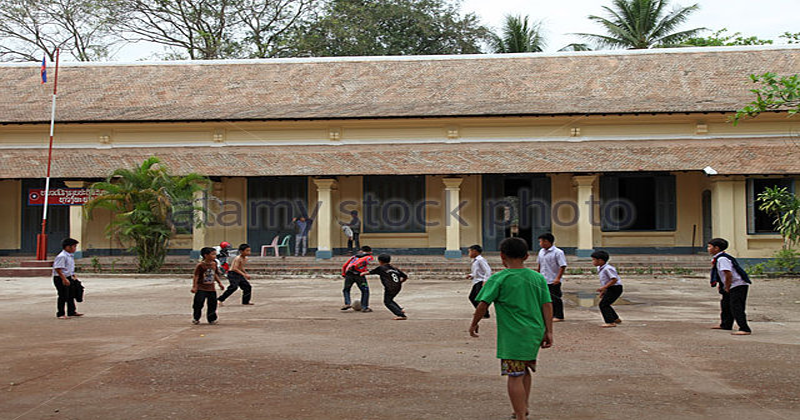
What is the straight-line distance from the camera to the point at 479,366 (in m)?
6.64

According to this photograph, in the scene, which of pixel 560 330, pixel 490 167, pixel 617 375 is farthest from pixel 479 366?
pixel 490 167

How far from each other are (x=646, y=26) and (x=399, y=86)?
1629 centimetres

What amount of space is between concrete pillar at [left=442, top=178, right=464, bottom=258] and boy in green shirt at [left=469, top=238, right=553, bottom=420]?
14.7 meters

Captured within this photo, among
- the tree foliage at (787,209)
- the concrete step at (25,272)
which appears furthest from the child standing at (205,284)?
the tree foliage at (787,209)

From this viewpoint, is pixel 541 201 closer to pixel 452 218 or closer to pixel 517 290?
pixel 452 218

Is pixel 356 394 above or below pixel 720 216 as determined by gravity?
below

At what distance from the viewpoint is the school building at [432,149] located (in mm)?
19719

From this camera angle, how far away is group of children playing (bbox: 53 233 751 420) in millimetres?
4676

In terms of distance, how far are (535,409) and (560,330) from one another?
3.88 meters

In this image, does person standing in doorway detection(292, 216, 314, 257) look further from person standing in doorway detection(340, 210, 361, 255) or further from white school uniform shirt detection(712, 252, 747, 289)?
white school uniform shirt detection(712, 252, 747, 289)

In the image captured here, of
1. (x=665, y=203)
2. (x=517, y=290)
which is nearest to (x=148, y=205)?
(x=665, y=203)

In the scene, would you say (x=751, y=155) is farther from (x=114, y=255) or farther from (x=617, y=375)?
(x=114, y=255)

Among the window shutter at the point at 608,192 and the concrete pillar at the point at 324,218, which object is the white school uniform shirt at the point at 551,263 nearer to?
the concrete pillar at the point at 324,218

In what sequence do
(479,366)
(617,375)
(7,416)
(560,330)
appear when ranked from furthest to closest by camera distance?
(560,330)
(479,366)
(617,375)
(7,416)
